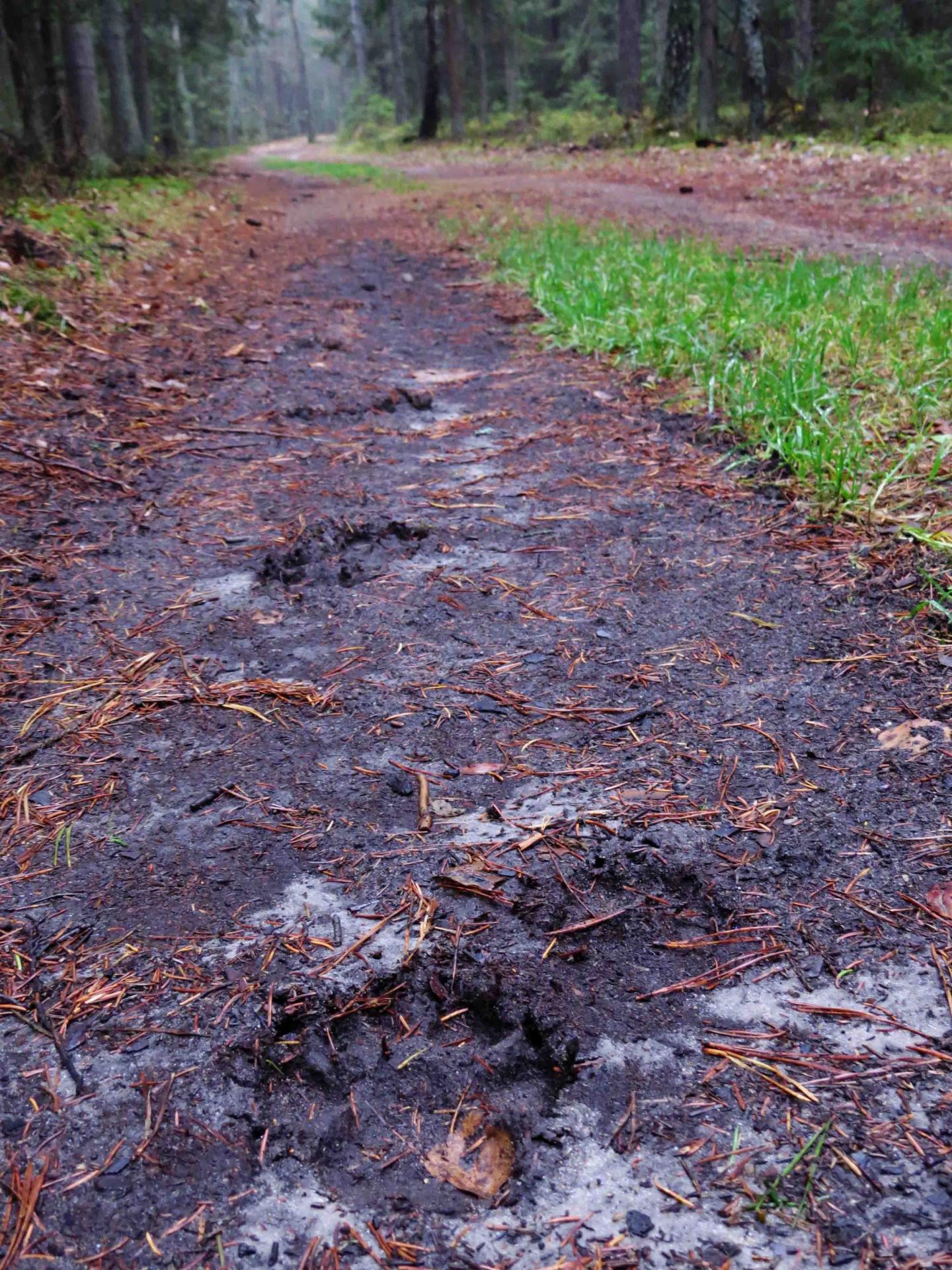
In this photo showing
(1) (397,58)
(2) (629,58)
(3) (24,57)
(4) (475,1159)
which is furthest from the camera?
(1) (397,58)

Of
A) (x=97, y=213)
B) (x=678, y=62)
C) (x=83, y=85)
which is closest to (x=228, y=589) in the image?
(x=97, y=213)

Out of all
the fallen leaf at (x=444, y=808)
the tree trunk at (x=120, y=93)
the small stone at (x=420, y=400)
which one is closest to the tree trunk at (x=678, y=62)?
the tree trunk at (x=120, y=93)

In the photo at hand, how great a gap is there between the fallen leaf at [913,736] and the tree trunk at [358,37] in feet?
151

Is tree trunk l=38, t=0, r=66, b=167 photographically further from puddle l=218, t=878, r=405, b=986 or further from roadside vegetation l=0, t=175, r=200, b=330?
puddle l=218, t=878, r=405, b=986

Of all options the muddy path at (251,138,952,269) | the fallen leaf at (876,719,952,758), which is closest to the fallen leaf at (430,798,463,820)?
the fallen leaf at (876,719,952,758)

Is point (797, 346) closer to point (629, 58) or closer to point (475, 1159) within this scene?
point (475, 1159)

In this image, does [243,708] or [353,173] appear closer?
[243,708]

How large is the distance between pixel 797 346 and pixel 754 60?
1654 centimetres

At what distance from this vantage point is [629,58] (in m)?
22.8

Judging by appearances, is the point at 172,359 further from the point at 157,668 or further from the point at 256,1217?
the point at 256,1217

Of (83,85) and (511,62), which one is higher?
(511,62)

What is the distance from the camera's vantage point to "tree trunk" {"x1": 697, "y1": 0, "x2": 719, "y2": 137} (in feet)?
56.7

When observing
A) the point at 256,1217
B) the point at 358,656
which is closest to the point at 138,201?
the point at 358,656

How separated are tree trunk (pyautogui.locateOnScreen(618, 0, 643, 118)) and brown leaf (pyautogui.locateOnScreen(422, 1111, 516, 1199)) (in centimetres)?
2523
